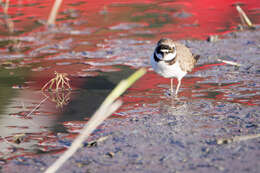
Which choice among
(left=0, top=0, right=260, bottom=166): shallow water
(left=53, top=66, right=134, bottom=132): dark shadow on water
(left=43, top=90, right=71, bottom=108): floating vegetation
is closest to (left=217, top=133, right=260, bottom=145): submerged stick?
(left=0, top=0, right=260, bottom=166): shallow water

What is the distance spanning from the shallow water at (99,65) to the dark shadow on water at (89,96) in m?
0.01

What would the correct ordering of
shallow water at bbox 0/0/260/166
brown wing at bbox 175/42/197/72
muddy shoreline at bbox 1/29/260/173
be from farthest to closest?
brown wing at bbox 175/42/197/72
shallow water at bbox 0/0/260/166
muddy shoreline at bbox 1/29/260/173

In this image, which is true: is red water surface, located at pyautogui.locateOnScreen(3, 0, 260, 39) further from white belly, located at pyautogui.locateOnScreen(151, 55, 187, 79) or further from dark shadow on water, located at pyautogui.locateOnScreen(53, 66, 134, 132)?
white belly, located at pyautogui.locateOnScreen(151, 55, 187, 79)

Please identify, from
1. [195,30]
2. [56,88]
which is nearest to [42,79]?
[56,88]

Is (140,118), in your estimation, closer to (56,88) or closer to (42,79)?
(56,88)

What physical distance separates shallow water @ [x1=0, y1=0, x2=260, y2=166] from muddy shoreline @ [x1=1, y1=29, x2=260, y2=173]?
1.9 inches

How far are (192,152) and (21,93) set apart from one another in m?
3.38

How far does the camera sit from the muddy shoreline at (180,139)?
360cm

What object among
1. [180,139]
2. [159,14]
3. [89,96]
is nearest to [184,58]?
[89,96]

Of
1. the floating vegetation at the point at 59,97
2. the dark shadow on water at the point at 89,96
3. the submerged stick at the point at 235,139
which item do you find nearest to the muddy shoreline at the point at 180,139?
the submerged stick at the point at 235,139

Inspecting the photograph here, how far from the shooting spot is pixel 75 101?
233 inches

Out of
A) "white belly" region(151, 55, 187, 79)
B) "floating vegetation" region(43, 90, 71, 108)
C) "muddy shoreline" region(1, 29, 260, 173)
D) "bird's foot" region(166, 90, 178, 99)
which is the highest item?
"white belly" region(151, 55, 187, 79)

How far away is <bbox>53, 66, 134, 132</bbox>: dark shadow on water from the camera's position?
5.28 meters

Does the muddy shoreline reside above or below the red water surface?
below
